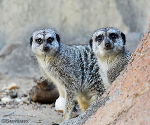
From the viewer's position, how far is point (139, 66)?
1803mm

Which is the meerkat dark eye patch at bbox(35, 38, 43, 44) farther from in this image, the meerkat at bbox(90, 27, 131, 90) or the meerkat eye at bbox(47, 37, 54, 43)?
the meerkat at bbox(90, 27, 131, 90)

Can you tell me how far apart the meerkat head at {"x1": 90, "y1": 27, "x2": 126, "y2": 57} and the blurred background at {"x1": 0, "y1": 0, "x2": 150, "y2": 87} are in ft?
7.78

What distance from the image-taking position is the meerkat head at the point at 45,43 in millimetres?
3487

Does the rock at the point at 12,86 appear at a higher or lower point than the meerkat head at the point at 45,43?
higher

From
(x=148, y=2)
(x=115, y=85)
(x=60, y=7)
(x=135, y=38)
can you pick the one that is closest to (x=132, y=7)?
(x=148, y=2)

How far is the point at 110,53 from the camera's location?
9.93 ft

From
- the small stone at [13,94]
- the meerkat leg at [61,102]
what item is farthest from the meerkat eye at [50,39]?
the small stone at [13,94]

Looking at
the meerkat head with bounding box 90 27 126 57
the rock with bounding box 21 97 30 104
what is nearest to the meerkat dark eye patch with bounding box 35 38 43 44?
the meerkat head with bounding box 90 27 126 57

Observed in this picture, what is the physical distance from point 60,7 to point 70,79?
3444mm

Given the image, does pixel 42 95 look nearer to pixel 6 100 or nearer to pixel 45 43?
pixel 6 100

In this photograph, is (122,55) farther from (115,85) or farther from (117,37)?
(115,85)

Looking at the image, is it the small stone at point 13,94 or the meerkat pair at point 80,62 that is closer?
the meerkat pair at point 80,62

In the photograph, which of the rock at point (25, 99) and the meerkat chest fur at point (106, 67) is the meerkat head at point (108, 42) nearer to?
the meerkat chest fur at point (106, 67)

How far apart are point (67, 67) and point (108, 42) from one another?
31.9 inches
